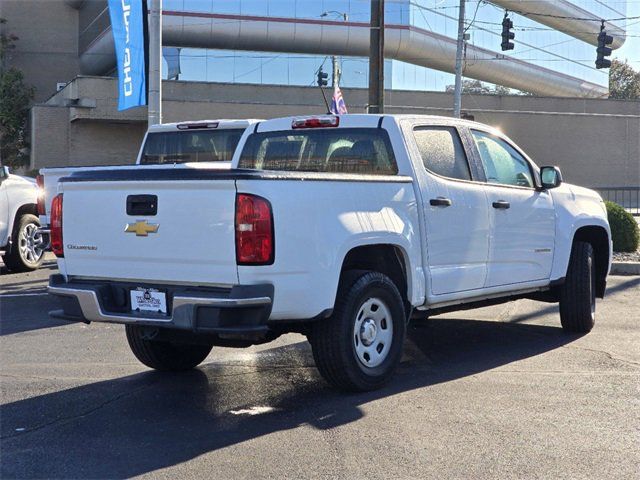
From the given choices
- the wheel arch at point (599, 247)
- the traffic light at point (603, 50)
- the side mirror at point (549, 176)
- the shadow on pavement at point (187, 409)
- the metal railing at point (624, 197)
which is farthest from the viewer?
the metal railing at point (624, 197)

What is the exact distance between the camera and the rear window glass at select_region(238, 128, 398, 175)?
21.9 ft

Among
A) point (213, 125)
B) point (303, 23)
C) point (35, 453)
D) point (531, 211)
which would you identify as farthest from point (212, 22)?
point (35, 453)

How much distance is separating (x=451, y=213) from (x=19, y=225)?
8.26m

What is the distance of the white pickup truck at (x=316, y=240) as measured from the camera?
17.1 feet

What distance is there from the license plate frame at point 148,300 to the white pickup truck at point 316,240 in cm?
1

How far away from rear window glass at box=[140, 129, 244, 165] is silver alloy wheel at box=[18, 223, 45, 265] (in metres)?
2.66

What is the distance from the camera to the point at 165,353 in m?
6.69

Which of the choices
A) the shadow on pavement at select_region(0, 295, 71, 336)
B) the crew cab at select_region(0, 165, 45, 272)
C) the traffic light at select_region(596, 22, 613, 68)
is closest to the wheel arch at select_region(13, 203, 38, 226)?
the crew cab at select_region(0, 165, 45, 272)

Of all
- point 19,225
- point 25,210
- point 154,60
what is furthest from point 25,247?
point 154,60

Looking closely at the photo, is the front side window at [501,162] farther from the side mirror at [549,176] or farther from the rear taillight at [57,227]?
the rear taillight at [57,227]

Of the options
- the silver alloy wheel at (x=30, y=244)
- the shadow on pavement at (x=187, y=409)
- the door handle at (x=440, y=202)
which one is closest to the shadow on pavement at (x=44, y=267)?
the silver alloy wheel at (x=30, y=244)

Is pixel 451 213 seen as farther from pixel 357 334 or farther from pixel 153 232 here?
pixel 153 232

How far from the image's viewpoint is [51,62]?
137ft

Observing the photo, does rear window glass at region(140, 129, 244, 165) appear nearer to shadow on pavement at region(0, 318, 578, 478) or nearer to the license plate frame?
shadow on pavement at region(0, 318, 578, 478)
